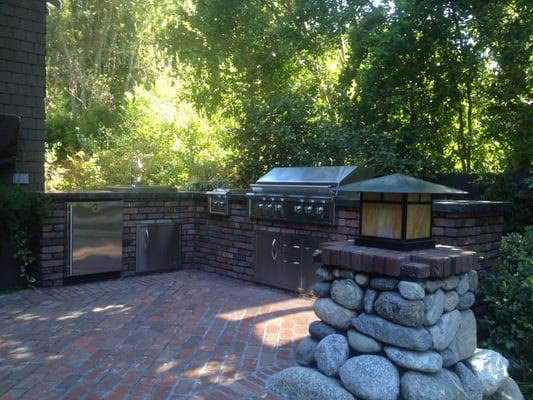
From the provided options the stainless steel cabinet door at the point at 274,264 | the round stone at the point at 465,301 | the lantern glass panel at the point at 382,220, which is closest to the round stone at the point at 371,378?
the round stone at the point at 465,301

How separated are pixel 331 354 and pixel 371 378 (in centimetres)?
31

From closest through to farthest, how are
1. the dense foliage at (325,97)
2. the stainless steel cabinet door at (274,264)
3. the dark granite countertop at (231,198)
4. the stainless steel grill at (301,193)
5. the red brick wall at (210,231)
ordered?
the dark granite countertop at (231,198) → the red brick wall at (210,231) → the stainless steel grill at (301,193) → the stainless steel cabinet door at (274,264) → the dense foliage at (325,97)

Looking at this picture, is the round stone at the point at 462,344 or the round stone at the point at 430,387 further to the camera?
the round stone at the point at 462,344

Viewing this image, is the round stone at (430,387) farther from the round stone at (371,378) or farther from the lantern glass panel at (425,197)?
the lantern glass panel at (425,197)

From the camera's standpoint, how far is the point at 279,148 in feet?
27.6

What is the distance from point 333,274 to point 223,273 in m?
3.49

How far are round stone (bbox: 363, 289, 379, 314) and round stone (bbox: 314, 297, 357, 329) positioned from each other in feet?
0.38

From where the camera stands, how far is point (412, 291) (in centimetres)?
279

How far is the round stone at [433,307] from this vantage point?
2836 millimetres

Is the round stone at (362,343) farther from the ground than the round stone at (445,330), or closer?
closer

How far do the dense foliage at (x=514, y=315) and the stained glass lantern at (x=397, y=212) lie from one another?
1.01m

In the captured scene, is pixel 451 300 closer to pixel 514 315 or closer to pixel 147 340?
pixel 514 315

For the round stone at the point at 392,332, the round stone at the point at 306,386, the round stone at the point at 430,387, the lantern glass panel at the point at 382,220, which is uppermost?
the lantern glass panel at the point at 382,220

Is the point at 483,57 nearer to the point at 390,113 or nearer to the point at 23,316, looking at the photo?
the point at 390,113
